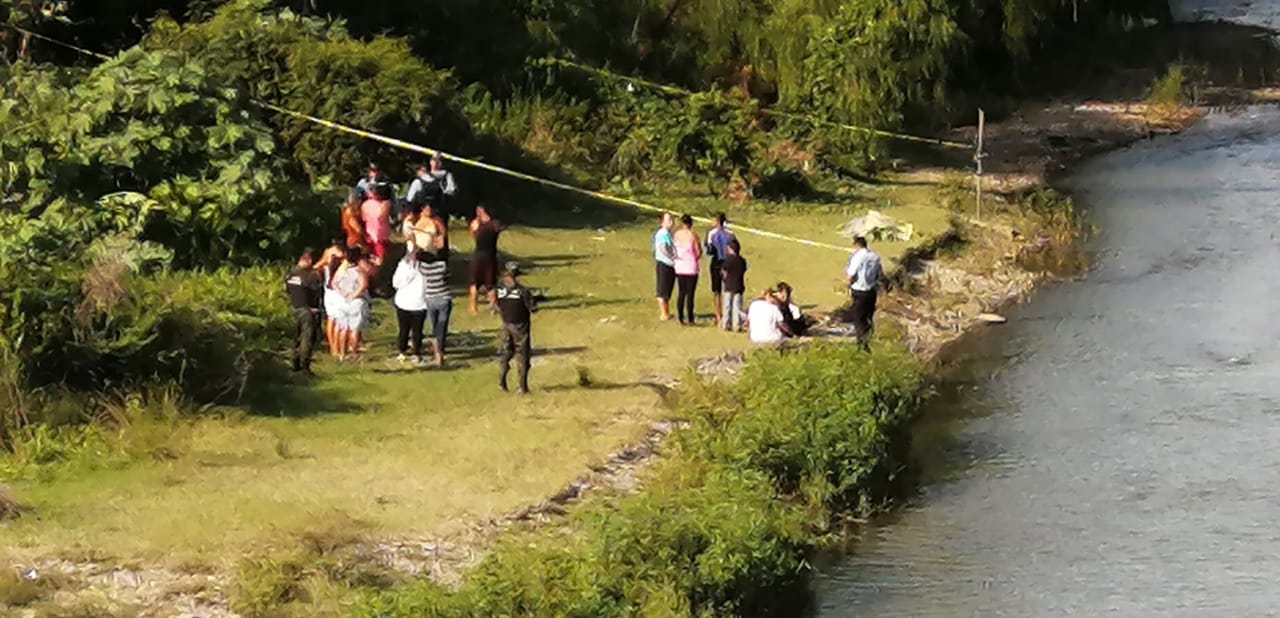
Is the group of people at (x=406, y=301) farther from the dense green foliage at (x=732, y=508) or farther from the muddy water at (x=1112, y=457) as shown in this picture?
the muddy water at (x=1112, y=457)

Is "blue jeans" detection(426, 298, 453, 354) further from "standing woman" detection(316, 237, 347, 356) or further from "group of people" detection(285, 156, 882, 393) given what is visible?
"standing woman" detection(316, 237, 347, 356)

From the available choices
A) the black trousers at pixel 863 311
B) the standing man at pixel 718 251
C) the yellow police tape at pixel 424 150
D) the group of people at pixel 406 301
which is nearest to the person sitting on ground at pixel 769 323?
the black trousers at pixel 863 311

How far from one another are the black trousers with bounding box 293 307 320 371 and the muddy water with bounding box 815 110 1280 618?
6.42 m

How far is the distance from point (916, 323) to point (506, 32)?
12.9 m

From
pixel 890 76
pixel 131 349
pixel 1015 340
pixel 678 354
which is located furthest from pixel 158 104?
pixel 890 76

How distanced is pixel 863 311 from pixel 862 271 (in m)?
0.52

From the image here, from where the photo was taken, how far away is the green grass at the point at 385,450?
16297 mm

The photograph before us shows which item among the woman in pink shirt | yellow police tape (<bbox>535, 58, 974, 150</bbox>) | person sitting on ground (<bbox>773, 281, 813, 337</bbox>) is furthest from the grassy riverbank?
yellow police tape (<bbox>535, 58, 974, 150</bbox>)

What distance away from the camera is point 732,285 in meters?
22.8

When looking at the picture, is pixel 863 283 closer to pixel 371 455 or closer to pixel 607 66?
pixel 371 455

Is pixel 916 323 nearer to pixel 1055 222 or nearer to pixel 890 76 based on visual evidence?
pixel 1055 222

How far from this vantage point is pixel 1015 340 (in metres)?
25.3

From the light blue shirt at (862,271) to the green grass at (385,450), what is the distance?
5.28ft

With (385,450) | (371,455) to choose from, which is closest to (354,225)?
(385,450)
